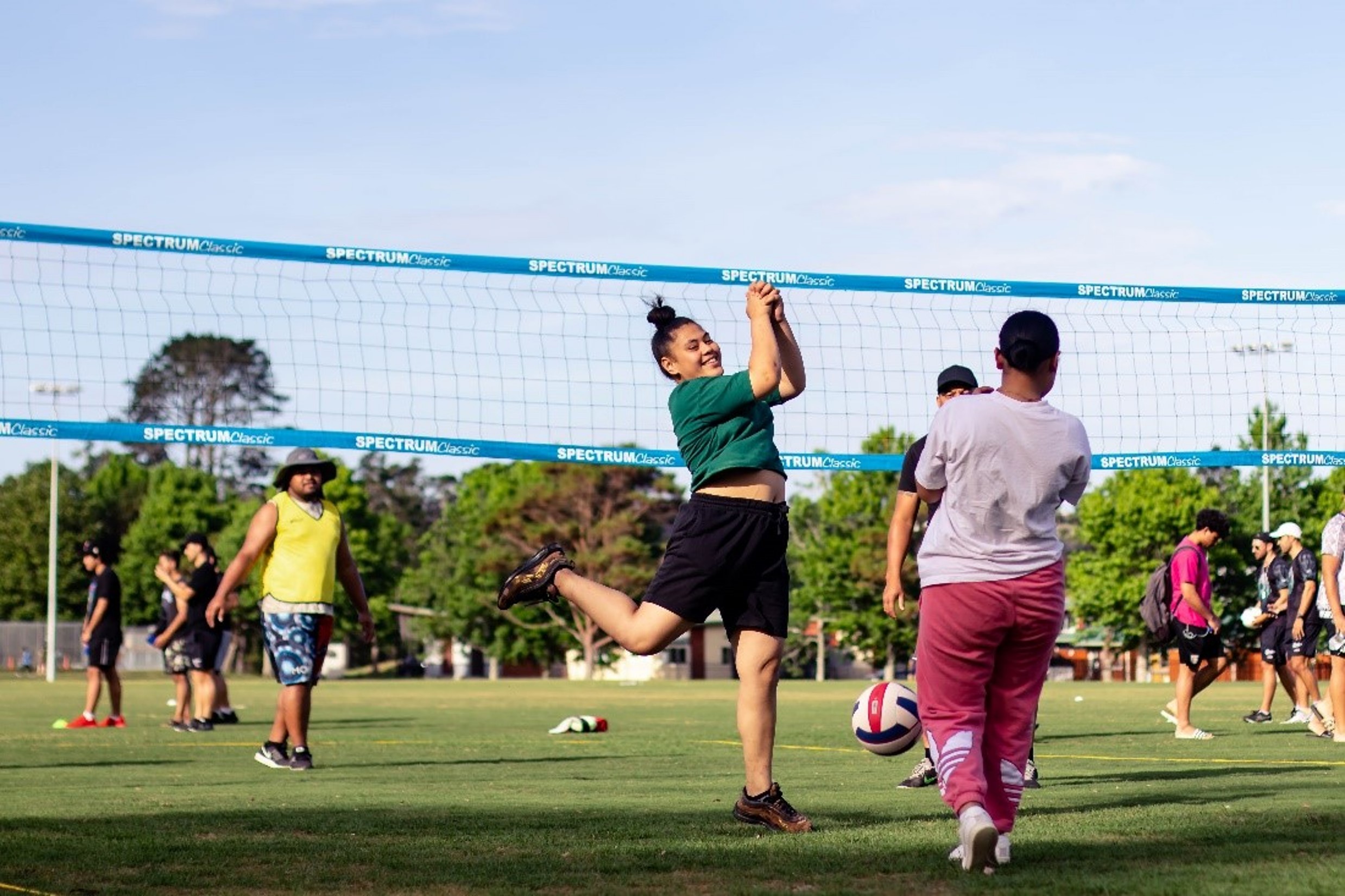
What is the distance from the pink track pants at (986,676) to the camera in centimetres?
607

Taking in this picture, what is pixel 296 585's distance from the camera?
37.6ft

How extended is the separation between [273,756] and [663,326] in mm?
5360

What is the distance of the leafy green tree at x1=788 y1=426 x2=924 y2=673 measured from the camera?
79812mm

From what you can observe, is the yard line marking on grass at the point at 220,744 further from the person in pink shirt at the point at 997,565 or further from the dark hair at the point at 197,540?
the person in pink shirt at the point at 997,565

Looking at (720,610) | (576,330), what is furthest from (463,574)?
(720,610)

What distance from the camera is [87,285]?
48.5 feet

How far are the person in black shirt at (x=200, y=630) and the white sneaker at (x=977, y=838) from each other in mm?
13565

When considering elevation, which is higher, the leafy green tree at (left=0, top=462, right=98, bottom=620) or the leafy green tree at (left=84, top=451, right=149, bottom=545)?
the leafy green tree at (left=84, top=451, right=149, bottom=545)

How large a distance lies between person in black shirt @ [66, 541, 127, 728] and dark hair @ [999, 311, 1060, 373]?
15075mm

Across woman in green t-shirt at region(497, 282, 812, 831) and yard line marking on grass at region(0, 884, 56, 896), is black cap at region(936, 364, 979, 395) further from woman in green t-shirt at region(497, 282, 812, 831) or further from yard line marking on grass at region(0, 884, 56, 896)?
yard line marking on grass at region(0, 884, 56, 896)

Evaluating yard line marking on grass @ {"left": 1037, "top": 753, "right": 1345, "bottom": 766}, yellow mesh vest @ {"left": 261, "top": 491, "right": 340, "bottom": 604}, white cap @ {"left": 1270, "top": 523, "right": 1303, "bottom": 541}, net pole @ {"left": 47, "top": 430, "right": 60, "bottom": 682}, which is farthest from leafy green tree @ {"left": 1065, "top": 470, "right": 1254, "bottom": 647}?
yellow mesh vest @ {"left": 261, "top": 491, "right": 340, "bottom": 604}

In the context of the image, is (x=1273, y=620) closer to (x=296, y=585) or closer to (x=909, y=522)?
(x=296, y=585)

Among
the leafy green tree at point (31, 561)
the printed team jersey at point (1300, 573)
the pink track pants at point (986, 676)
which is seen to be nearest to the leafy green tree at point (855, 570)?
the leafy green tree at point (31, 561)

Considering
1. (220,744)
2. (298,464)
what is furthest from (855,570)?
(298,464)
